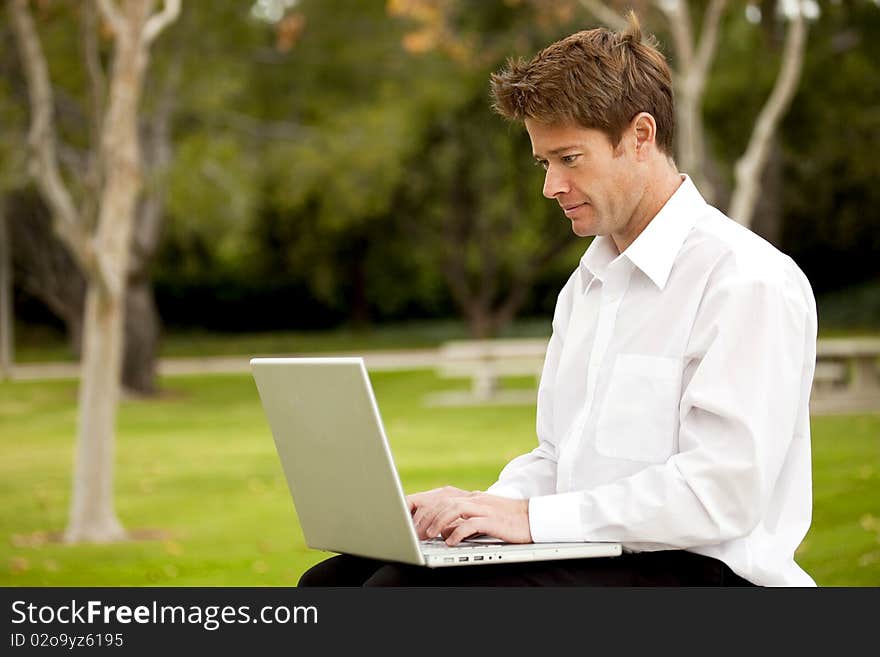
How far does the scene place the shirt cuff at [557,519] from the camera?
2453 mm

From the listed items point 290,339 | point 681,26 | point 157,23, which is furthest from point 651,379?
point 290,339

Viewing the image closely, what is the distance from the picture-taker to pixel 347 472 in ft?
8.13

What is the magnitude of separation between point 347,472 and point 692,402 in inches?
23.8

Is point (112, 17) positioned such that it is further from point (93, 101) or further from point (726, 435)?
point (726, 435)

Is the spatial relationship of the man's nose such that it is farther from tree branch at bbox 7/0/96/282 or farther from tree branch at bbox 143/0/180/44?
tree branch at bbox 143/0/180/44

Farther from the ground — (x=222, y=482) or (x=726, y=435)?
(x=222, y=482)

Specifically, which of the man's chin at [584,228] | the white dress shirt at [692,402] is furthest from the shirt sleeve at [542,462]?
the man's chin at [584,228]

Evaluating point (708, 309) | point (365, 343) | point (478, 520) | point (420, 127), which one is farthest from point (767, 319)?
point (365, 343)

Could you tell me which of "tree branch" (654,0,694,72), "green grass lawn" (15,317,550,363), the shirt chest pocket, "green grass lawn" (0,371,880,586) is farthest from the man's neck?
"green grass lawn" (15,317,550,363)

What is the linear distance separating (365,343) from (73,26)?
12.9m
